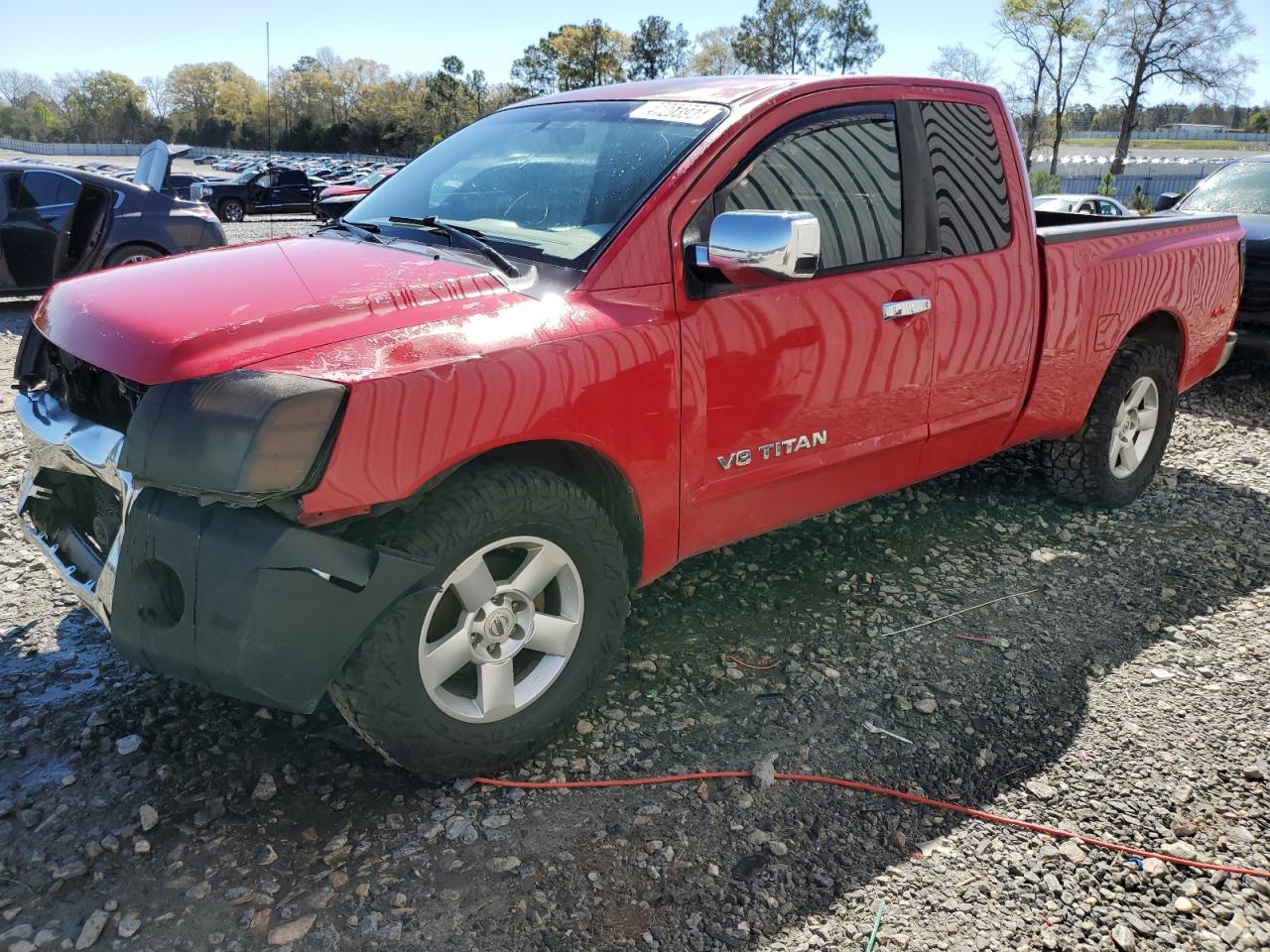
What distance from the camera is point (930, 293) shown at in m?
3.44

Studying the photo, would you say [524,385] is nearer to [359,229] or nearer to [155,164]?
[359,229]

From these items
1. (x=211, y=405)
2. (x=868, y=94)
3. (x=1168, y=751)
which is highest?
(x=868, y=94)

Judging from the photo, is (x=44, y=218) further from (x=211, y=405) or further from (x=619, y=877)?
(x=619, y=877)

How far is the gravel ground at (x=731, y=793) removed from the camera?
2.26 m

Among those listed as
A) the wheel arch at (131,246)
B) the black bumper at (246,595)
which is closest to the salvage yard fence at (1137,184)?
the wheel arch at (131,246)

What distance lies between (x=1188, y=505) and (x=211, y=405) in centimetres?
464

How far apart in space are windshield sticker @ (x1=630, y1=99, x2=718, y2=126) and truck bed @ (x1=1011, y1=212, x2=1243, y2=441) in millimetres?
1619

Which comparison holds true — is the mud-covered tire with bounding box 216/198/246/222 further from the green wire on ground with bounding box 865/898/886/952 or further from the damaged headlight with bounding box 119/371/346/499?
the green wire on ground with bounding box 865/898/886/952

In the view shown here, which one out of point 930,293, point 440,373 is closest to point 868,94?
point 930,293

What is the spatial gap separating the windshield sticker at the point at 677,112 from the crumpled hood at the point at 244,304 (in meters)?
0.84

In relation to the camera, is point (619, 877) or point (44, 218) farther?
point (44, 218)

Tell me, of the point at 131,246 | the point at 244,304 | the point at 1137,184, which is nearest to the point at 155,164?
the point at 131,246

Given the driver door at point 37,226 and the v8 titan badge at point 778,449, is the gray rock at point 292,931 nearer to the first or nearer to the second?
the v8 titan badge at point 778,449

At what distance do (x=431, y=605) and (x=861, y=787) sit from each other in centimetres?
128
